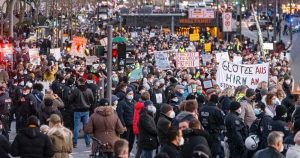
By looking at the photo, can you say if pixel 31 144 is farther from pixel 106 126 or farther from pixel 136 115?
pixel 136 115

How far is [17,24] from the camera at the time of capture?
230 feet

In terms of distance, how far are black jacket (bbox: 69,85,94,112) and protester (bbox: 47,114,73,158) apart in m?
7.47

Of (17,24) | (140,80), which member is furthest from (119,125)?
(17,24)

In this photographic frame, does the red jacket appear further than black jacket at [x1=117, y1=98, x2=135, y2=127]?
No

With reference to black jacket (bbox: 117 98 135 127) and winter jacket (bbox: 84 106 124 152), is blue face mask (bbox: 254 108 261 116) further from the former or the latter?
black jacket (bbox: 117 98 135 127)

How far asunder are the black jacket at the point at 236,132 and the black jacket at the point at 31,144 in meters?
3.43

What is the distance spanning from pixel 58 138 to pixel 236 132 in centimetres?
309

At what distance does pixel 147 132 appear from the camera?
1853 centimetres

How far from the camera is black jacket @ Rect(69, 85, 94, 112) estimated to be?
23422 mm

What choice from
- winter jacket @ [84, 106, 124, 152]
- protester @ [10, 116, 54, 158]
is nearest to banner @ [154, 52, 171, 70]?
winter jacket @ [84, 106, 124, 152]

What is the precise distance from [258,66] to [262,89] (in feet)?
10.6

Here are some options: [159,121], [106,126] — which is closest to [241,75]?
[106,126]

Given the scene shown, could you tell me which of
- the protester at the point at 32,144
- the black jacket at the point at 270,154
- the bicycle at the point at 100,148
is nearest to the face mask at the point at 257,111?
the bicycle at the point at 100,148

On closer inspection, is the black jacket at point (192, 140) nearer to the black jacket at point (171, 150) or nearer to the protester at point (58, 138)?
the black jacket at point (171, 150)
